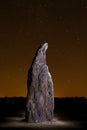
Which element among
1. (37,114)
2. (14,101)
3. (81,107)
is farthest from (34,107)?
(14,101)

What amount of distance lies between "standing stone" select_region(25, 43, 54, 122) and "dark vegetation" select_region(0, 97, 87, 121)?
75.0 inches

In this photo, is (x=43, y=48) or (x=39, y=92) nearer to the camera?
(x=39, y=92)

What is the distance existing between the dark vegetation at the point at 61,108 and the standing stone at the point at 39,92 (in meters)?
1.91

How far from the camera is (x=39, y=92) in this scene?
2538 cm

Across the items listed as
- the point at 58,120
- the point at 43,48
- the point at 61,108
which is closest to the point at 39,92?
the point at 58,120

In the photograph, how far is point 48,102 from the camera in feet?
84.1

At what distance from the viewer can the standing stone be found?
82.9 feet

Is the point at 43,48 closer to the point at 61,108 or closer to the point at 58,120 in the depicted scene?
the point at 58,120

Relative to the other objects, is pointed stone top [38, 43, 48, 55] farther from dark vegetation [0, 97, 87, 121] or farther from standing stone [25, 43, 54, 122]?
dark vegetation [0, 97, 87, 121]

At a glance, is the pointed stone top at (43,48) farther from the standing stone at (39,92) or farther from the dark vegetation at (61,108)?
the dark vegetation at (61,108)

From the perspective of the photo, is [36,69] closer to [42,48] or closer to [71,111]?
[42,48]

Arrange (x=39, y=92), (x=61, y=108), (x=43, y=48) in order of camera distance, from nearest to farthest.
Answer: (x=39, y=92) → (x=43, y=48) → (x=61, y=108)

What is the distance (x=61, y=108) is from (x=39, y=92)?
372 inches

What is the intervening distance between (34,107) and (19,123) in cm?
147
